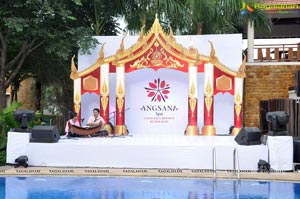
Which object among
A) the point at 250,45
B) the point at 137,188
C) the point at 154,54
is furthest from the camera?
the point at 250,45

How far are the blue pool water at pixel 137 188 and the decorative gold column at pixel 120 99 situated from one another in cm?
501

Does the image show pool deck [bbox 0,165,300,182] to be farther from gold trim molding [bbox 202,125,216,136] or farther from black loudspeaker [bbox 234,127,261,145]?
gold trim molding [bbox 202,125,216,136]

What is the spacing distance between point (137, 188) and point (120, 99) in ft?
21.1

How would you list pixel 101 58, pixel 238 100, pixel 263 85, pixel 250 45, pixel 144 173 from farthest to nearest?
1. pixel 250 45
2. pixel 263 85
3. pixel 101 58
4. pixel 238 100
5. pixel 144 173

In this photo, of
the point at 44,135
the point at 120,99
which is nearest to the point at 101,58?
the point at 120,99

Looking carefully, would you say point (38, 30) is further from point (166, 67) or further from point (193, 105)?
point (193, 105)

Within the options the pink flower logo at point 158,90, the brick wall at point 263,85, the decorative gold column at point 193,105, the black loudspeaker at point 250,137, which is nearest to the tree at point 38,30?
the pink flower logo at point 158,90

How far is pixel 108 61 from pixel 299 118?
20.6 ft

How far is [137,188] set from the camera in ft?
26.7

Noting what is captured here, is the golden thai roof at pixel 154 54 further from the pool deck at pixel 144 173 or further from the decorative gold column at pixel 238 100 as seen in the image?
the pool deck at pixel 144 173

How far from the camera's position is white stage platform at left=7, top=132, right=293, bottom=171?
32.4ft

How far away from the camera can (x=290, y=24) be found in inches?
997

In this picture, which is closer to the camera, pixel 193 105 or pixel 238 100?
pixel 193 105

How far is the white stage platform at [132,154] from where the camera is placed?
9891 millimetres
